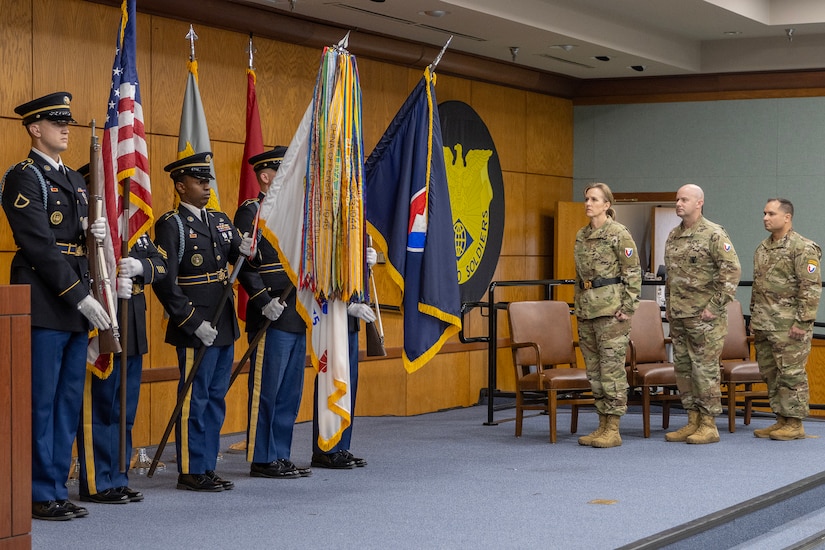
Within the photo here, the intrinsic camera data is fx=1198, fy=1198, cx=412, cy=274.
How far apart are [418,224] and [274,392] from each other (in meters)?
1.06

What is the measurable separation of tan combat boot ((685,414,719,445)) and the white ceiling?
292cm

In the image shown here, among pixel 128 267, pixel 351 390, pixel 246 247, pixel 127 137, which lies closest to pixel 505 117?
pixel 351 390

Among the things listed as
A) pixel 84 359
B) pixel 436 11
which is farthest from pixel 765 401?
pixel 84 359

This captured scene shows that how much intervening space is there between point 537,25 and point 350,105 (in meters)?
3.26

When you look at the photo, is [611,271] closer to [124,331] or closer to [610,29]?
[610,29]

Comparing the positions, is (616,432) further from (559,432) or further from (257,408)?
(257,408)

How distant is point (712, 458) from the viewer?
254 inches

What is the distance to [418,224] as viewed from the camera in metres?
5.78

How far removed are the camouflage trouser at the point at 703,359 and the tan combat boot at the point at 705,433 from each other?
0.05 metres

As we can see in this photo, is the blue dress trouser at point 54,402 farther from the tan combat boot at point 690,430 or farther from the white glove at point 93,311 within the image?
the tan combat boot at point 690,430

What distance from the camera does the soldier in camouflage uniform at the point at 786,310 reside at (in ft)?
23.2

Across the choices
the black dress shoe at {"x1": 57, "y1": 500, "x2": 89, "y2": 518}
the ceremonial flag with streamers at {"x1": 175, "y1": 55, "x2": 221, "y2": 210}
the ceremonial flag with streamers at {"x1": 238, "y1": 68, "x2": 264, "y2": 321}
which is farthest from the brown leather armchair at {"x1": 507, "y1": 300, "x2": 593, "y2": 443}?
the black dress shoe at {"x1": 57, "y1": 500, "x2": 89, "y2": 518}

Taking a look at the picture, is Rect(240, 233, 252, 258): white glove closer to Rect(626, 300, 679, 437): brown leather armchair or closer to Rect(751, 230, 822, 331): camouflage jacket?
Rect(626, 300, 679, 437): brown leather armchair

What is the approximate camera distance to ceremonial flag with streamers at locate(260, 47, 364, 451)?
17.5 ft
